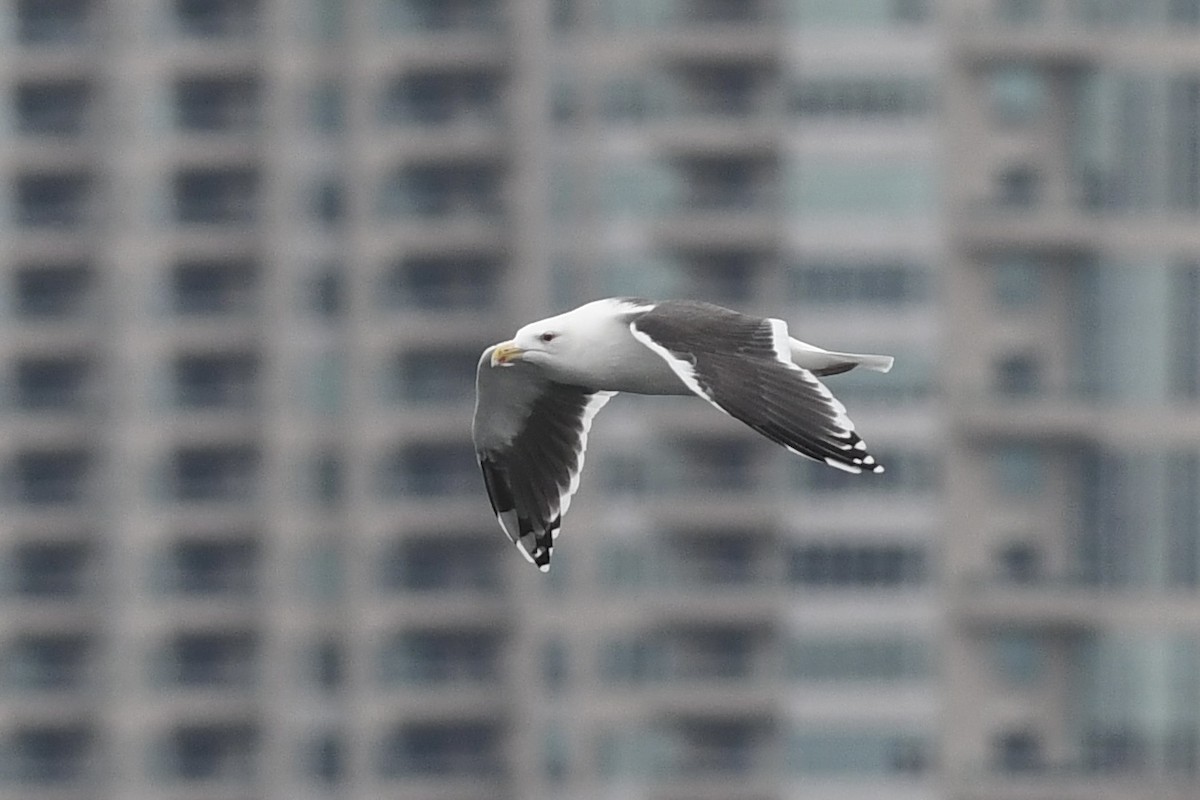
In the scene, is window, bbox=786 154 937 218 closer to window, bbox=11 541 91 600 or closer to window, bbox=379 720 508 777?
window, bbox=379 720 508 777

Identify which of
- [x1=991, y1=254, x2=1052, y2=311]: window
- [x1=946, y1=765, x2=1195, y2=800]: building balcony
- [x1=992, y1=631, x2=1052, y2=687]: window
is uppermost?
[x1=991, y1=254, x2=1052, y2=311]: window

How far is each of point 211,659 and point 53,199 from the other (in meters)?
12.3

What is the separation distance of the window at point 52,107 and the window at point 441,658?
15.2 m

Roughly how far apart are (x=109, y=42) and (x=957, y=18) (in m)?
21.0

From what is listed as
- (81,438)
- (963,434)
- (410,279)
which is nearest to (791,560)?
(963,434)

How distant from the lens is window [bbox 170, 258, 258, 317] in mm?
73750

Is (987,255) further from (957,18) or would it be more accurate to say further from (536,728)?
(536,728)

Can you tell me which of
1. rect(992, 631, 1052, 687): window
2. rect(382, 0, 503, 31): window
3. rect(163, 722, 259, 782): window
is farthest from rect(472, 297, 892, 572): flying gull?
rect(163, 722, 259, 782): window

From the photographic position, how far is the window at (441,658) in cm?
7438

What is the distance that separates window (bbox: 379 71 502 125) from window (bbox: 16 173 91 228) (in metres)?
8.16

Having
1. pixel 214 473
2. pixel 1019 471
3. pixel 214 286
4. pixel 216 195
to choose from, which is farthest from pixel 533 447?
pixel 214 473

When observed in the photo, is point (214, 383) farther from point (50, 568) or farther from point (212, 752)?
point (212, 752)

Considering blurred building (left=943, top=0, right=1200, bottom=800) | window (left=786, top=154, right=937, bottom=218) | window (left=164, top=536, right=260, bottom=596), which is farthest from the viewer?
window (left=164, top=536, right=260, bottom=596)

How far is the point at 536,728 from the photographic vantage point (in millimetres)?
71625
